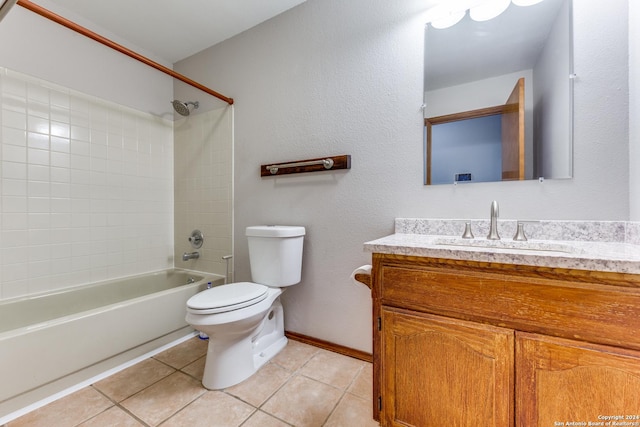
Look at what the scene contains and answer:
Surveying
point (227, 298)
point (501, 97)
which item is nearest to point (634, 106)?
point (501, 97)

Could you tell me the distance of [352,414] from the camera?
1.18m

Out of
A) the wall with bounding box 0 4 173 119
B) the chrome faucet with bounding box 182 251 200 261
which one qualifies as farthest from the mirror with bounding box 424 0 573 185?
the wall with bounding box 0 4 173 119

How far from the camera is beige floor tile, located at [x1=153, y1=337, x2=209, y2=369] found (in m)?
1.58

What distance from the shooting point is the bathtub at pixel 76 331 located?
1.18m

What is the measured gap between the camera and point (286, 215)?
185cm

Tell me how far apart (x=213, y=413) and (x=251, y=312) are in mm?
439

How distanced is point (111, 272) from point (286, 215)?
1.44 metres

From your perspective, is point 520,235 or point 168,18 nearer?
point 520,235

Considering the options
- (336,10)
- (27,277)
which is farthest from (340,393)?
(336,10)

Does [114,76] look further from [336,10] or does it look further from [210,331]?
[210,331]

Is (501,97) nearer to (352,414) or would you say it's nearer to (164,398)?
(352,414)

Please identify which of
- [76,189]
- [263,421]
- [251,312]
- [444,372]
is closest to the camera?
[444,372]

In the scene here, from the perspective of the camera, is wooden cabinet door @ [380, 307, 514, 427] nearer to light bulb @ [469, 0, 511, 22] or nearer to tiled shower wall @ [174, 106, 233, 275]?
light bulb @ [469, 0, 511, 22]

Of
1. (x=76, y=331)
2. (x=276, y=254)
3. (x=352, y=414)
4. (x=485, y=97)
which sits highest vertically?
(x=485, y=97)
